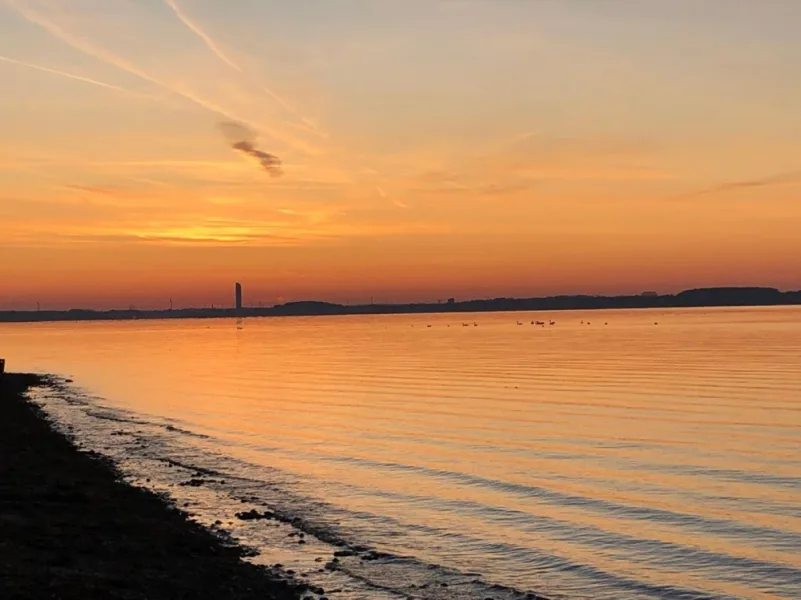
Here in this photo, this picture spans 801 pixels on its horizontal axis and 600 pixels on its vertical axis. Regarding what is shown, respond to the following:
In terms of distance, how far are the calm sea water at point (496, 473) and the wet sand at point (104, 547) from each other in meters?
1.34

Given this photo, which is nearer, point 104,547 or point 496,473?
point 104,547

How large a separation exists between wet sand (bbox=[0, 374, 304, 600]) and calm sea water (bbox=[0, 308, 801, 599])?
1.34m

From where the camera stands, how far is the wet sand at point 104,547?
1453 cm

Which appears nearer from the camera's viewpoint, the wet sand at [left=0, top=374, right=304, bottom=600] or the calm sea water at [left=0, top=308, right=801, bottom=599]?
the wet sand at [left=0, top=374, right=304, bottom=600]

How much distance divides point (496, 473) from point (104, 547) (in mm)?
15483

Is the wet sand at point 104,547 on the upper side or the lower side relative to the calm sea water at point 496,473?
upper

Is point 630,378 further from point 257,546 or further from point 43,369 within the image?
point 43,369

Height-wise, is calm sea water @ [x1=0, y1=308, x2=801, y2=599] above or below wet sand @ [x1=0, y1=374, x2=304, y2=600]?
below

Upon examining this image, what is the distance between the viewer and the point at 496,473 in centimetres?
2997

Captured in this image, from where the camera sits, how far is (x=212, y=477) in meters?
29.5

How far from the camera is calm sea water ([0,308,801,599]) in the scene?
18.5 metres

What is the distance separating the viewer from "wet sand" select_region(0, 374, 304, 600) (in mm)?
14531

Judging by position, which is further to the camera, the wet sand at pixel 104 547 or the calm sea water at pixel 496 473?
the calm sea water at pixel 496 473

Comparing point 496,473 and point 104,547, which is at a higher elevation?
→ point 104,547
